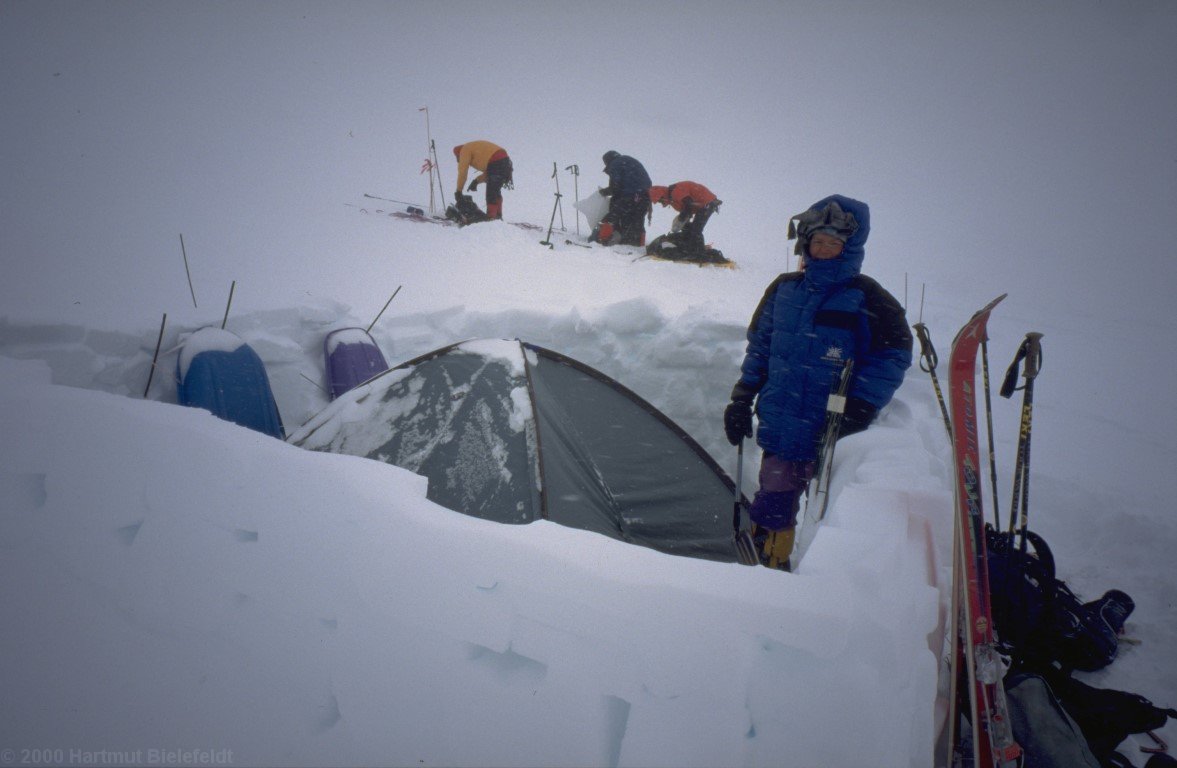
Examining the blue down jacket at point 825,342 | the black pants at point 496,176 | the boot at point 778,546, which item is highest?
the black pants at point 496,176

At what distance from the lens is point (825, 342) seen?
7.39ft

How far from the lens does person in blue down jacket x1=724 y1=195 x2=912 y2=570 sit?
2.18 m

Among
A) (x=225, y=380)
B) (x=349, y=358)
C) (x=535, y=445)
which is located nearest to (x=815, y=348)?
(x=535, y=445)

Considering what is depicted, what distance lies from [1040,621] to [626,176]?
8.72 meters

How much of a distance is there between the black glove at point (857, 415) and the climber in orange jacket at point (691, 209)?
21.5ft

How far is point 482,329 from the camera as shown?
4.33 metres

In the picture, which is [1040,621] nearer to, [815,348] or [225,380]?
[815,348]

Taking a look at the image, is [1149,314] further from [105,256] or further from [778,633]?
[105,256]

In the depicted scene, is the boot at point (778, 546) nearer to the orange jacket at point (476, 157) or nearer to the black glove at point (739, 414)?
the black glove at point (739, 414)

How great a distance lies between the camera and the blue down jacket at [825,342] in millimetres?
2182

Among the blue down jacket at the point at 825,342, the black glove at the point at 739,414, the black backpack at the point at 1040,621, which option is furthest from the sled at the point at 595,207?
the black backpack at the point at 1040,621

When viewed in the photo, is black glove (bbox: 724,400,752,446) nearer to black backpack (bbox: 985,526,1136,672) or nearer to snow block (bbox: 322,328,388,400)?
black backpack (bbox: 985,526,1136,672)

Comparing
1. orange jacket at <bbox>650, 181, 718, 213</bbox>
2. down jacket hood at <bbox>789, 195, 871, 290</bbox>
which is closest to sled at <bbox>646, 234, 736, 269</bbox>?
orange jacket at <bbox>650, 181, 718, 213</bbox>

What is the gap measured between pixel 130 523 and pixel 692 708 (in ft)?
4.17
